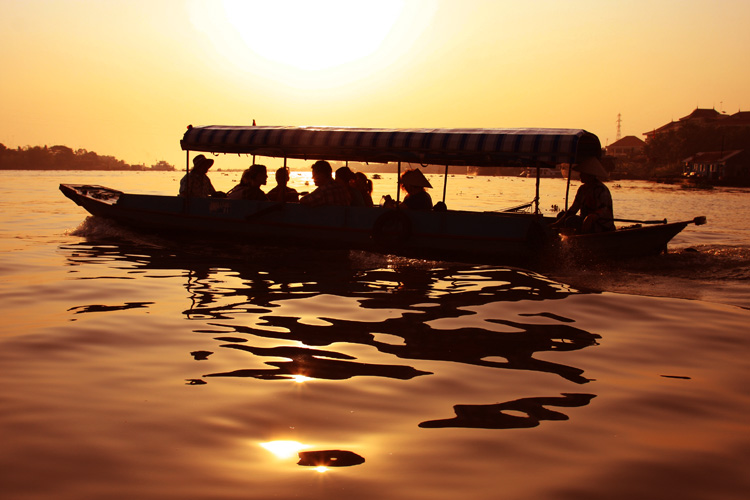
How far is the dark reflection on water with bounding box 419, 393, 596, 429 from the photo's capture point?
13.0 ft

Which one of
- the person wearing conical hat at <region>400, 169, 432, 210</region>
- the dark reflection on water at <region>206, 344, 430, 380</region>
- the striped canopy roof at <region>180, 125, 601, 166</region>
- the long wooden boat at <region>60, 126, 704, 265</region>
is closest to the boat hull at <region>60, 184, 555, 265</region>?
the long wooden boat at <region>60, 126, 704, 265</region>

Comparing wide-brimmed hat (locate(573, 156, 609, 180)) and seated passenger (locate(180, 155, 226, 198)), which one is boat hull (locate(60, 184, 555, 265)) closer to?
seated passenger (locate(180, 155, 226, 198))

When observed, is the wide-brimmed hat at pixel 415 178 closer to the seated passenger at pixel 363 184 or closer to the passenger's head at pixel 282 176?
the seated passenger at pixel 363 184

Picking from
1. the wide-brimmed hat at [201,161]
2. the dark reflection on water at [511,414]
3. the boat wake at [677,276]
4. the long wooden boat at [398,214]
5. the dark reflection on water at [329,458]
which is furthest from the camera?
the wide-brimmed hat at [201,161]

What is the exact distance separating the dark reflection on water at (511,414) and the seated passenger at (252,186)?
941cm

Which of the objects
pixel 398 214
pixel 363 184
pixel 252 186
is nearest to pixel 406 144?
pixel 398 214

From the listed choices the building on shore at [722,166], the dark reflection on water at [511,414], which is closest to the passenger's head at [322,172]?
the dark reflection on water at [511,414]

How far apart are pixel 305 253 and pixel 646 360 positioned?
7765mm

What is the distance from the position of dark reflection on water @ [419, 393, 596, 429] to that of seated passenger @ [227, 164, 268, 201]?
9.41m

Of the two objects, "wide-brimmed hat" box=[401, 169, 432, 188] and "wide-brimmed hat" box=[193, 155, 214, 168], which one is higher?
"wide-brimmed hat" box=[193, 155, 214, 168]

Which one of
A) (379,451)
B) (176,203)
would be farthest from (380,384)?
(176,203)

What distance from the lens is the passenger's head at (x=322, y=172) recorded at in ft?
38.1

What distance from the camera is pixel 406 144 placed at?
11.3 metres

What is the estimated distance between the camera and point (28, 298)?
8.03m
